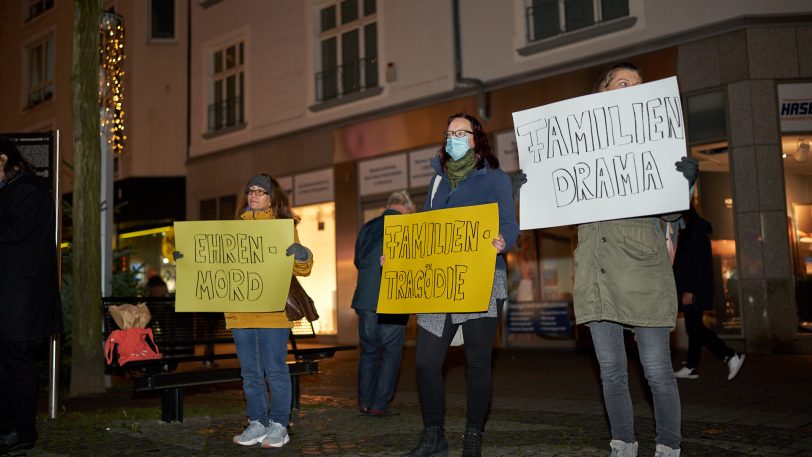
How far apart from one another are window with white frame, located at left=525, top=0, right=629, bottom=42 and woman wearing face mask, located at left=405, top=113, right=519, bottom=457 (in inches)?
397

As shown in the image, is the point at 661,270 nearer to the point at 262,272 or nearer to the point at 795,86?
the point at 262,272

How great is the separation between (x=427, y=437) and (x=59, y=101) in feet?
82.8

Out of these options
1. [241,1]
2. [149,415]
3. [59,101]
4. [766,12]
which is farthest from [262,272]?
[59,101]

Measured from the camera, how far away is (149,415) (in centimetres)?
735

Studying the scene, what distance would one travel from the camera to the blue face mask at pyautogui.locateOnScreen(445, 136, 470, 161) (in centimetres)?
504

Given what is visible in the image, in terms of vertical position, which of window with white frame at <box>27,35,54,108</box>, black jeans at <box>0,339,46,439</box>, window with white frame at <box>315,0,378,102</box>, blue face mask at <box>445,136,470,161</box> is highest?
window with white frame at <box>27,35,54,108</box>

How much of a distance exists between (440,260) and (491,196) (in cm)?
48

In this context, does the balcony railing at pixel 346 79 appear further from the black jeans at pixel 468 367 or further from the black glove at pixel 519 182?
the black jeans at pixel 468 367

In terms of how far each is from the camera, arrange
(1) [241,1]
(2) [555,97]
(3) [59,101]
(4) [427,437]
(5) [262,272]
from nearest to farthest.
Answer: (4) [427,437]
(5) [262,272]
(2) [555,97]
(1) [241,1]
(3) [59,101]

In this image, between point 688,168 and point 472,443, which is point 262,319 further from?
point 688,168

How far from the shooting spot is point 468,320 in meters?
4.89

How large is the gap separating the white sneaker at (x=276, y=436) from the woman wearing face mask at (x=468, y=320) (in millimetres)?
1048

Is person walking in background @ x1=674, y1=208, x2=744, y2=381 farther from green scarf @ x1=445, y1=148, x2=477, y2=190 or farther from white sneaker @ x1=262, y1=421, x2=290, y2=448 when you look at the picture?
white sneaker @ x1=262, y1=421, x2=290, y2=448

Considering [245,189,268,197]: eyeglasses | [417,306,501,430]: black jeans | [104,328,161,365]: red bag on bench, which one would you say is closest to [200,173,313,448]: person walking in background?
[245,189,268,197]: eyeglasses
